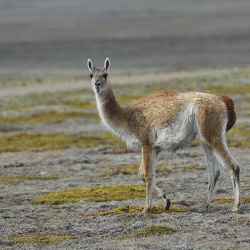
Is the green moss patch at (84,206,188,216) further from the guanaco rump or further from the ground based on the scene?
the guanaco rump

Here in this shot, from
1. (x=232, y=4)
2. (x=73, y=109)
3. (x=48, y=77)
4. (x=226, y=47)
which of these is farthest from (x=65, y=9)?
(x=73, y=109)

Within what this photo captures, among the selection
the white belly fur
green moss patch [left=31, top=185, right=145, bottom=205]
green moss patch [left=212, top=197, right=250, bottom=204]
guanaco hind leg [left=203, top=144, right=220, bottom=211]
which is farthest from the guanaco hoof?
green moss patch [left=31, top=185, right=145, bottom=205]

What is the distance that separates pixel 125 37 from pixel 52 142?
46.9m

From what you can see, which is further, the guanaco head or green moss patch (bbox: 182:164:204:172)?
green moss patch (bbox: 182:164:204:172)

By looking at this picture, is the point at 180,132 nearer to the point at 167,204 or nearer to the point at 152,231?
the point at 167,204

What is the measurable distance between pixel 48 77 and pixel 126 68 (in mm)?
5882

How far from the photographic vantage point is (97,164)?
58.0 ft

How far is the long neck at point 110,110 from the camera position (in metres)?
12.2

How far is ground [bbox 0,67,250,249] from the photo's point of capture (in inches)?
396

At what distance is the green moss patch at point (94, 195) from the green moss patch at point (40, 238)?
250 cm

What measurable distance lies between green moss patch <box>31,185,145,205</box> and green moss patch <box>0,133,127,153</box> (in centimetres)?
590

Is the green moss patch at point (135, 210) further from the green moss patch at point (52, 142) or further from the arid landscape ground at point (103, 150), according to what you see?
the green moss patch at point (52, 142)

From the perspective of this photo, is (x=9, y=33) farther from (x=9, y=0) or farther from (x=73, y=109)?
(x=9, y=0)

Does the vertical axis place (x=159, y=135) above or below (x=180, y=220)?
above
